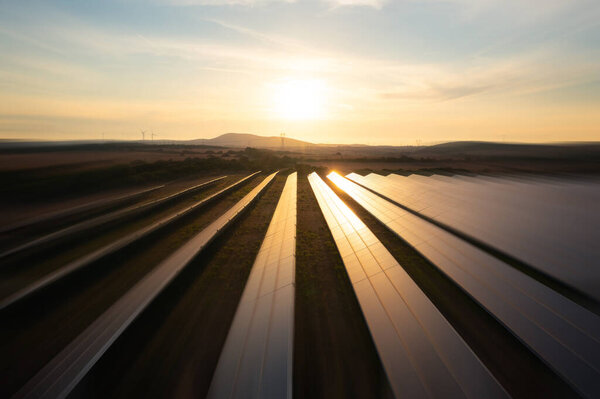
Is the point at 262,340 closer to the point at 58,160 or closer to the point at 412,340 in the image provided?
the point at 412,340

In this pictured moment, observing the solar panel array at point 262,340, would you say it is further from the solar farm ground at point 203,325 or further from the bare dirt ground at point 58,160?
the bare dirt ground at point 58,160

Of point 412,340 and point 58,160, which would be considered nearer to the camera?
point 412,340

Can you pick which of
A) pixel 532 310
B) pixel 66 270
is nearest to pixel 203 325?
pixel 66 270

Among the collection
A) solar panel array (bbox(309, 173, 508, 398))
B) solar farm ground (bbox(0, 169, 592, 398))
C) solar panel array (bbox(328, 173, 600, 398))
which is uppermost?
solar panel array (bbox(328, 173, 600, 398))

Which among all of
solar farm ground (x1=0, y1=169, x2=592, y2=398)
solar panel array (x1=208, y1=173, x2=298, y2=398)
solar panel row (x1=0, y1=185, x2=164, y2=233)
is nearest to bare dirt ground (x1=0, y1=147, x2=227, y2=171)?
solar panel row (x1=0, y1=185, x2=164, y2=233)

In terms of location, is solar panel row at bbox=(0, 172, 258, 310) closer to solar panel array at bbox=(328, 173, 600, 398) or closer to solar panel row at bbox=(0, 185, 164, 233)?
solar panel row at bbox=(0, 185, 164, 233)

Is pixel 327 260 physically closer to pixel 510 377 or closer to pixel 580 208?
pixel 510 377
